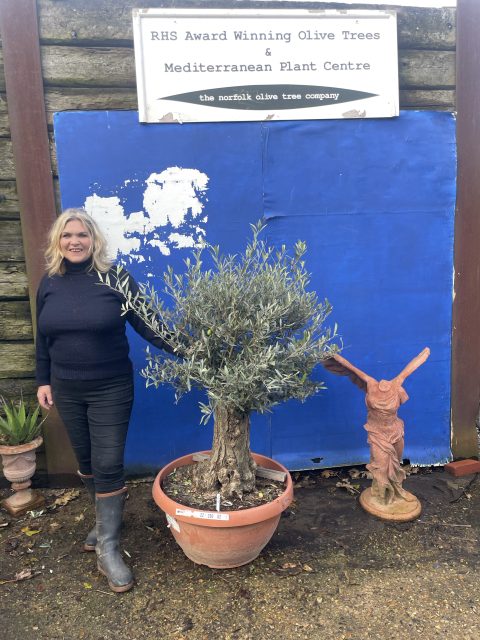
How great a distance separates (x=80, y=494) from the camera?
12.1ft

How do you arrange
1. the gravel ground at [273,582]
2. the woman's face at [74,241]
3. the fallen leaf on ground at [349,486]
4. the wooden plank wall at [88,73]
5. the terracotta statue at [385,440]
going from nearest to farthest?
1. the gravel ground at [273,582]
2. the woman's face at [74,241]
3. the terracotta statue at [385,440]
4. the wooden plank wall at [88,73]
5. the fallen leaf on ground at [349,486]

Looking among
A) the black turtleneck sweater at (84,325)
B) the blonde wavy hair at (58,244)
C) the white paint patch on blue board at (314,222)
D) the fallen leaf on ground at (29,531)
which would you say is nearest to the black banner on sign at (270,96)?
the white paint patch on blue board at (314,222)

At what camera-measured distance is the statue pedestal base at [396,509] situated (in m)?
3.30

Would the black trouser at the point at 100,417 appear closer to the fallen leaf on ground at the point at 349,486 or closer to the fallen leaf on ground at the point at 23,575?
the fallen leaf on ground at the point at 23,575

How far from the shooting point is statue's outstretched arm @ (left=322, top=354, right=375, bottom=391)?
3277 millimetres

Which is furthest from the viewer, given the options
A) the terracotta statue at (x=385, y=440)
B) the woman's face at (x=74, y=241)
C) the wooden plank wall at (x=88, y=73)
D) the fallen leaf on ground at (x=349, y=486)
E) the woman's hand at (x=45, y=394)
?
the fallen leaf on ground at (x=349, y=486)

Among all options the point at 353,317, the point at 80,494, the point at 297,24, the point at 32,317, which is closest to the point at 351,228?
the point at 353,317

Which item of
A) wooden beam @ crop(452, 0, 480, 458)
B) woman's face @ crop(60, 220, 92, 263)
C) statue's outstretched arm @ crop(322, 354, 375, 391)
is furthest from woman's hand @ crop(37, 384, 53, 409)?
wooden beam @ crop(452, 0, 480, 458)

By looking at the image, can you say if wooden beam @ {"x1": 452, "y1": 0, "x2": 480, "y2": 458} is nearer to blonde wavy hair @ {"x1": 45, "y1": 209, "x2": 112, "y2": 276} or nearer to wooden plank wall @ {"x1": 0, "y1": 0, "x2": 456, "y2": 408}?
wooden plank wall @ {"x1": 0, "y1": 0, "x2": 456, "y2": 408}

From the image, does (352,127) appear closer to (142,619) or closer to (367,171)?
(367,171)

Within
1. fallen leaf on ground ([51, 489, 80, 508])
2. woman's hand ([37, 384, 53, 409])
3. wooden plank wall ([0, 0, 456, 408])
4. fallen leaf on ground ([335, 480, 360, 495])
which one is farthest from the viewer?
fallen leaf on ground ([335, 480, 360, 495])

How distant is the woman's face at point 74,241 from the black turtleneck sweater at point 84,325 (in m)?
0.05

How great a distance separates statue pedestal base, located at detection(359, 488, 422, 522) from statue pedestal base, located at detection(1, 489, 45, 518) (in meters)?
2.24

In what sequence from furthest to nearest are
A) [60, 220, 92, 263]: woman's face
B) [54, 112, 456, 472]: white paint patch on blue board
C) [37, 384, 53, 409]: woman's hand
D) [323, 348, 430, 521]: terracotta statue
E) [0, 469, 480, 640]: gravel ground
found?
[54, 112, 456, 472]: white paint patch on blue board, [323, 348, 430, 521]: terracotta statue, [37, 384, 53, 409]: woman's hand, [60, 220, 92, 263]: woman's face, [0, 469, 480, 640]: gravel ground
